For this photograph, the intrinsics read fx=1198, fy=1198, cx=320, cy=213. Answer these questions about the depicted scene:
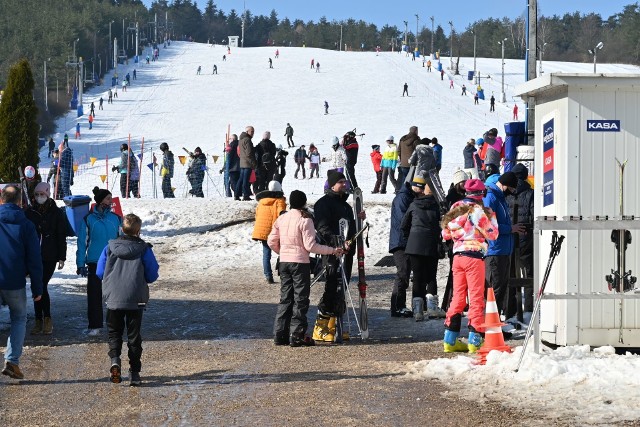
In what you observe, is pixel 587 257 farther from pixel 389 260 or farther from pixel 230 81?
pixel 230 81

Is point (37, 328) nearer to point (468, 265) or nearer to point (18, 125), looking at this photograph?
point (468, 265)

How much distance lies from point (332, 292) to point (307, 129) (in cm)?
5201

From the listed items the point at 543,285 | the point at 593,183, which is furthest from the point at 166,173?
the point at 543,285

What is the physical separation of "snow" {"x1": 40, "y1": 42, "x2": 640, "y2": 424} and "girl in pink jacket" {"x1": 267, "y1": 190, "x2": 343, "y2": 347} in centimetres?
202

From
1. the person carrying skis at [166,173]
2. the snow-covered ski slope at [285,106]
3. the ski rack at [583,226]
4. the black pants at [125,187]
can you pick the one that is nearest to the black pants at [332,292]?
the ski rack at [583,226]

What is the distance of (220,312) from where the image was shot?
13.6 meters

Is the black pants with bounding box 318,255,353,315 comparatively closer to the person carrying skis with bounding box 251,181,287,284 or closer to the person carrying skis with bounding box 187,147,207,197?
the person carrying skis with bounding box 251,181,287,284

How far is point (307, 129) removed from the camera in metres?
63.1

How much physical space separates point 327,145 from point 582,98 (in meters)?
46.0

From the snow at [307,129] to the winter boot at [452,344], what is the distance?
897mm

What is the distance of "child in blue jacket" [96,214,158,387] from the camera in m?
9.08

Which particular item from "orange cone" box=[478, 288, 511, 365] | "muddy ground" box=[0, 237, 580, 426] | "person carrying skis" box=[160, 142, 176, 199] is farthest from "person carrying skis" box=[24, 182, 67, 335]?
"person carrying skis" box=[160, 142, 176, 199]

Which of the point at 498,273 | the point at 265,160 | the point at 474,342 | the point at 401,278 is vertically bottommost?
the point at 474,342

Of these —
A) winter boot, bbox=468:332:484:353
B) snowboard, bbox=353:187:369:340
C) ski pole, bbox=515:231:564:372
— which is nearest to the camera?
ski pole, bbox=515:231:564:372
